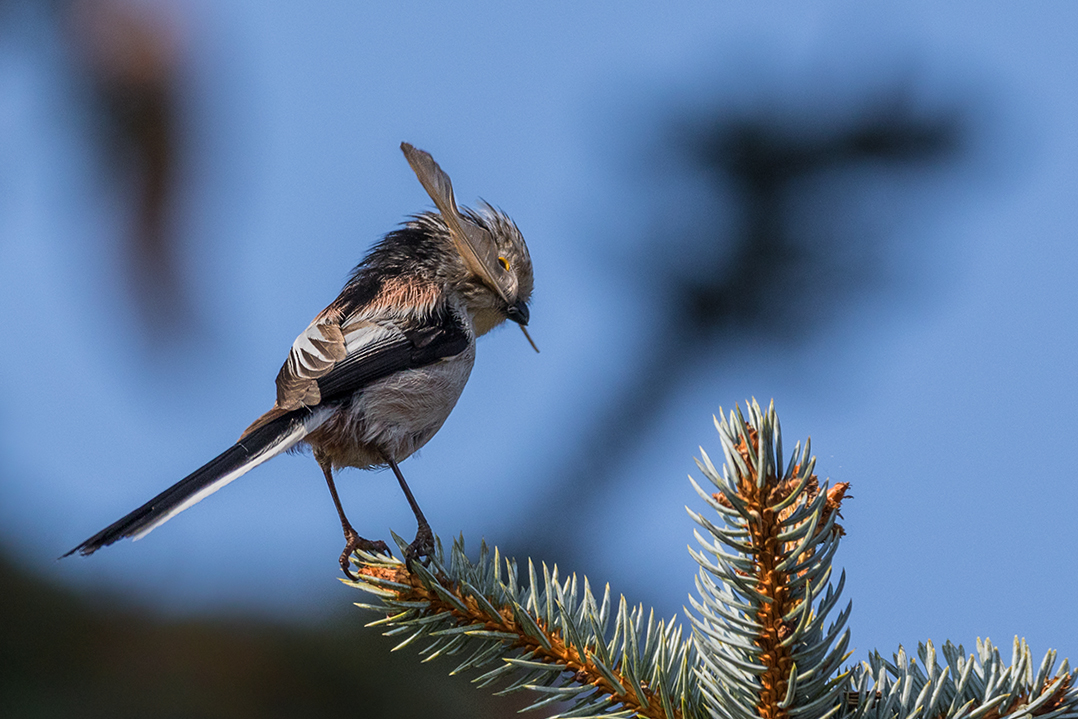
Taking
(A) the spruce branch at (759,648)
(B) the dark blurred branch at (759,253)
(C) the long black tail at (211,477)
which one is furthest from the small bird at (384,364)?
(B) the dark blurred branch at (759,253)

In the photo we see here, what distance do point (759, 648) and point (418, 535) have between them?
3.39ft

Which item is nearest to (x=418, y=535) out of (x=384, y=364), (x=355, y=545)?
(x=355, y=545)

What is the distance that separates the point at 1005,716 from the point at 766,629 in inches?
14.9

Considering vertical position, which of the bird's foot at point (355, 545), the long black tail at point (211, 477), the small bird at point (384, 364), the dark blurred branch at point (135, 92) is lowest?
the bird's foot at point (355, 545)

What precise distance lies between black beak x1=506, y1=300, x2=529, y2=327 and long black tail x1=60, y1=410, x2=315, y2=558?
2.93 feet

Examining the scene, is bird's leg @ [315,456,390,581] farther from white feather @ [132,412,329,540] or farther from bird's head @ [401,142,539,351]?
bird's head @ [401,142,539,351]

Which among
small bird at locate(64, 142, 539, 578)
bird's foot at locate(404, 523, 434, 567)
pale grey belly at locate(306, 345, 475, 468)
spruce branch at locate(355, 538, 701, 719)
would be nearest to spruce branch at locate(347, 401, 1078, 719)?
spruce branch at locate(355, 538, 701, 719)

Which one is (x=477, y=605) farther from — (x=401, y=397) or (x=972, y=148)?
(x=972, y=148)

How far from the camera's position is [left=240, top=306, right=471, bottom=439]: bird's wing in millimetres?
2574

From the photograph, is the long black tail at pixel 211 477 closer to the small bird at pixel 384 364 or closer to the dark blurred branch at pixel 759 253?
the small bird at pixel 384 364

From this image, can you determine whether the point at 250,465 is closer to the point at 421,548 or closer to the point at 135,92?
the point at 421,548

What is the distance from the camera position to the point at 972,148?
698 cm

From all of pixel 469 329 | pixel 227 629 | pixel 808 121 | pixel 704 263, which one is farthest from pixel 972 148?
pixel 227 629

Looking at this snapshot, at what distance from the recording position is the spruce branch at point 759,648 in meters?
1.36
